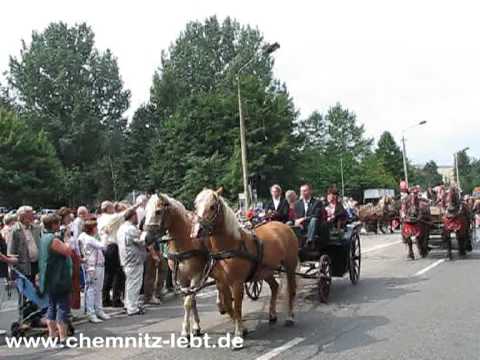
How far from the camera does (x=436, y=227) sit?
52.6 feet

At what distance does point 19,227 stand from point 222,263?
138 inches

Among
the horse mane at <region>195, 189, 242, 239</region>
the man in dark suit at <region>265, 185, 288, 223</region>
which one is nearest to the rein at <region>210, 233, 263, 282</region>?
the horse mane at <region>195, 189, 242, 239</region>

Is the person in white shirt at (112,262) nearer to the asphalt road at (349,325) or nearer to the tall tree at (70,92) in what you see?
the asphalt road at (349,325)

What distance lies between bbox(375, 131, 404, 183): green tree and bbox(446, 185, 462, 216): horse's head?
79.9 metres

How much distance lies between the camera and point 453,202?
Result: 623 inches

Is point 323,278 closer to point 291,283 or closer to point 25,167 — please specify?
point 291,283

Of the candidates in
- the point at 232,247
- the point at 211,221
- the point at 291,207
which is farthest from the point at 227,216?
the point at 291,207

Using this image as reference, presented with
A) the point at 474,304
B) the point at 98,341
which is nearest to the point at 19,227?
the point at 98,341

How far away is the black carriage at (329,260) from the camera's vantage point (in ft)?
33.3

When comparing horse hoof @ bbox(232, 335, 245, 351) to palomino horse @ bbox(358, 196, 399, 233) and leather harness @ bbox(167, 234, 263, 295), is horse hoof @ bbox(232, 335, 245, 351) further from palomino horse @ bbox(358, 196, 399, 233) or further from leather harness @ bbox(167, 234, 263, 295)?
palomino horse @ bbox(358, 196, 399, 233)

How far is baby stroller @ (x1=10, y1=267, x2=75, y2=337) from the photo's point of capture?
8.64m

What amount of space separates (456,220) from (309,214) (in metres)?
6.59

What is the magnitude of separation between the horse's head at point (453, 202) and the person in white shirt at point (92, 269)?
31.9 feet

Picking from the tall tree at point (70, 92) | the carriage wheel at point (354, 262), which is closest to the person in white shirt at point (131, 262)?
the carriage wheel at point (354, 262)
